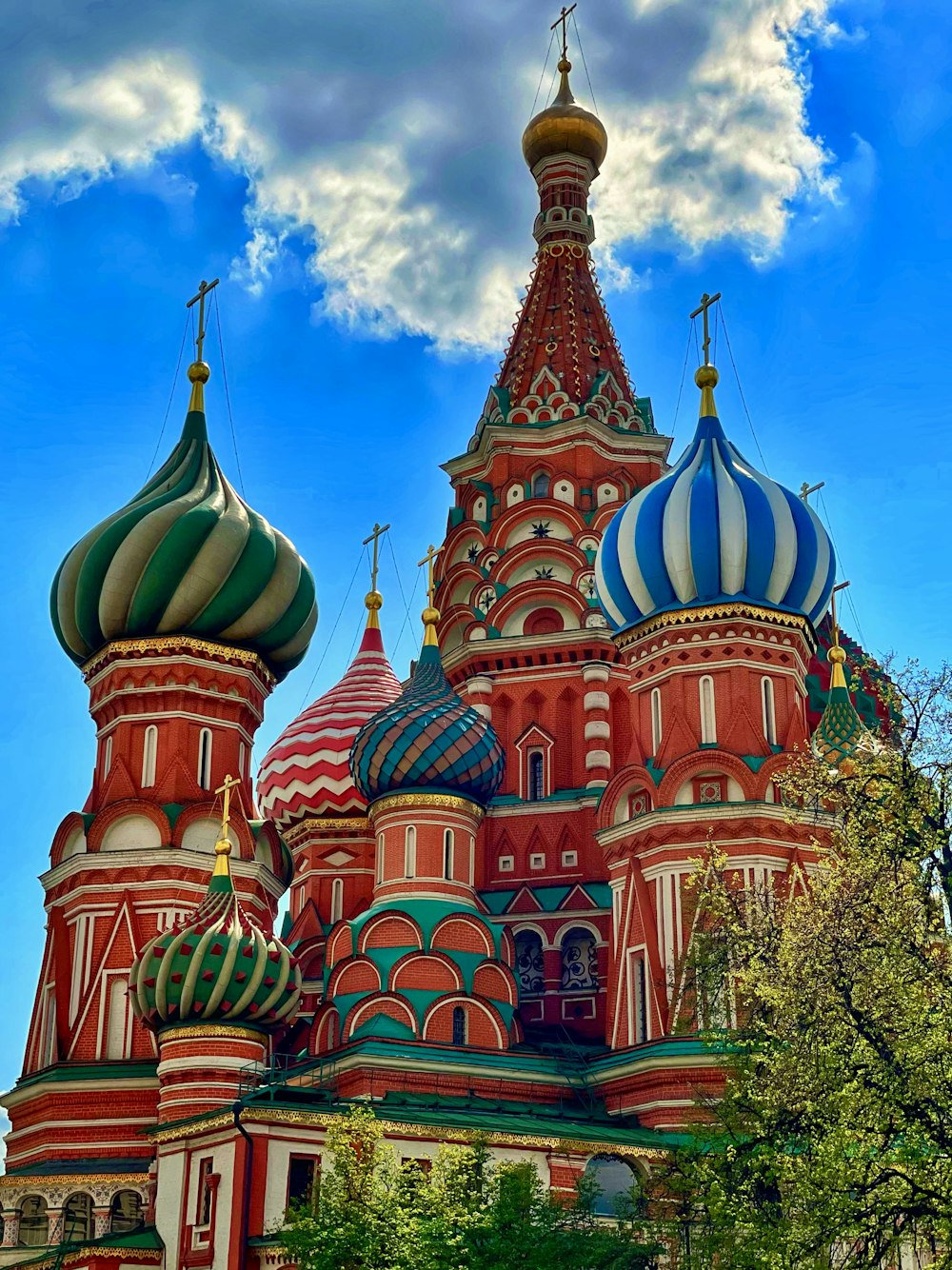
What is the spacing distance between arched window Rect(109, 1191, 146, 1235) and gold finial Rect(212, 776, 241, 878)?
367 cm

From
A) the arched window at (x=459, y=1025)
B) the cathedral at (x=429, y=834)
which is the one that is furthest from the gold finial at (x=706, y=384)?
the arched window at (x=459, y=1025)

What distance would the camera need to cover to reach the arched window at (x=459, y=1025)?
22312 mm

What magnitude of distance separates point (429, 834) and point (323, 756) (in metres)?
5.43

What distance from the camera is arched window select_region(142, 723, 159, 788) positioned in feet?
81.7

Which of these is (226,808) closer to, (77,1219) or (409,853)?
(409,853)

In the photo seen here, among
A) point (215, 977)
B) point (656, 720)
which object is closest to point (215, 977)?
point (215, 977)

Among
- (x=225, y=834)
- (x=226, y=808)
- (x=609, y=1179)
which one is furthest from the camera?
(x=226, y=808)

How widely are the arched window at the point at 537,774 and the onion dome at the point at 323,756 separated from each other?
109 inches

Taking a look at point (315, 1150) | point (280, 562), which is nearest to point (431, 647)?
point (280, 562)

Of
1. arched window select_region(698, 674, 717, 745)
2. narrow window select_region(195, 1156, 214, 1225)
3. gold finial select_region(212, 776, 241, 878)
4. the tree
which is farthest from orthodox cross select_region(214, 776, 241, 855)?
the tree

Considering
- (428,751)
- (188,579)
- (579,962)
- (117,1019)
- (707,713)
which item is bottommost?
(117,1019)

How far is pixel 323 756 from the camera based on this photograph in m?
28.7

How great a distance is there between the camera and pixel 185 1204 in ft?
63.1

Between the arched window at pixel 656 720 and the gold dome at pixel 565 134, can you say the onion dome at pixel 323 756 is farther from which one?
the gold dome at pixel 565 134
